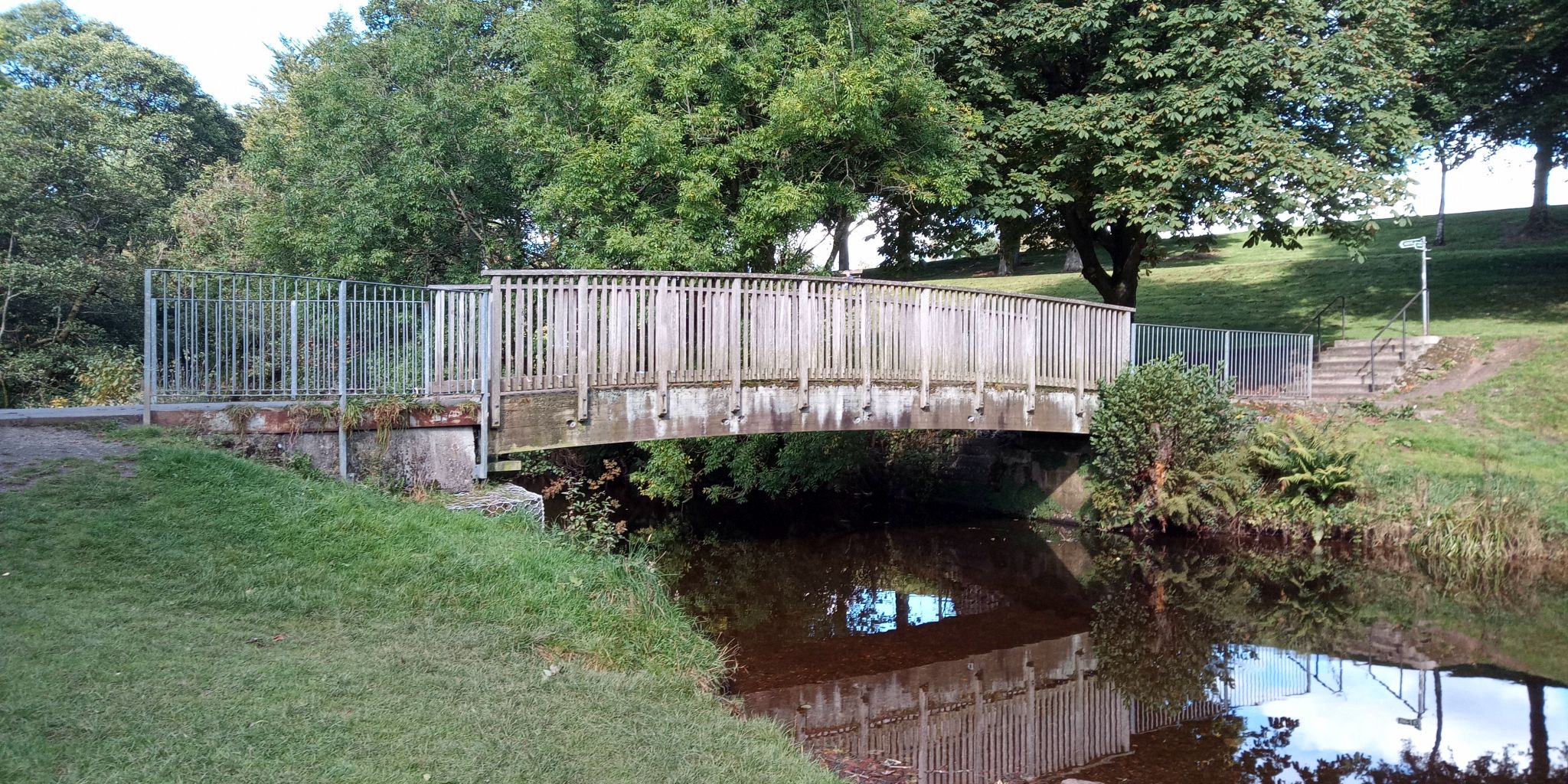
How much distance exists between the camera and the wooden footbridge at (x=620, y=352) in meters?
9.83

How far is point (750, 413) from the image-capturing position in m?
12.2

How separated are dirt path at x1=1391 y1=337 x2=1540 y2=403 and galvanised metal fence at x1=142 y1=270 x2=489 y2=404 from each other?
53.9 ft

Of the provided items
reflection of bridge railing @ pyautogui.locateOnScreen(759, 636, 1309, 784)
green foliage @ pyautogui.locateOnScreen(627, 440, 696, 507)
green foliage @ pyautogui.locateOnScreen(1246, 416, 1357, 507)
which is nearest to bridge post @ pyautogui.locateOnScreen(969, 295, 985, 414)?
green foliage @ pyautogui.locateOnScreen(1246, 416, 1357, 507)

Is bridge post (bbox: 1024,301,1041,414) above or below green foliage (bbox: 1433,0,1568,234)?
below

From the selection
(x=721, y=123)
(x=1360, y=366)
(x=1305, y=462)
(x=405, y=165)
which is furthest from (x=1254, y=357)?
(x=405, y=165)

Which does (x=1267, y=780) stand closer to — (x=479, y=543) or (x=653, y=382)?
(x=479, y=543)

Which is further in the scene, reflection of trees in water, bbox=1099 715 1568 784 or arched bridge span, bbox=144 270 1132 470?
arched bridge span, bbox=144 270 1132 470

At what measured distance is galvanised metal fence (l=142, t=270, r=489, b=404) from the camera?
9484 mm

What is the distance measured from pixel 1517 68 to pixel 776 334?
20840mm

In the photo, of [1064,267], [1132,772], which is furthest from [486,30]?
[1064,267]

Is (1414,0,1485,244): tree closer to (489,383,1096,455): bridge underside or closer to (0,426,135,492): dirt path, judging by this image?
(489,383,1096,455): bridge underside

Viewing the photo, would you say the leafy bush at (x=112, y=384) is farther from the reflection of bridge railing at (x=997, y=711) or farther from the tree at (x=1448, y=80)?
the tree at (x=1448, y=80)

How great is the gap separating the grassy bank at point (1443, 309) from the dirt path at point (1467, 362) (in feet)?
0.34

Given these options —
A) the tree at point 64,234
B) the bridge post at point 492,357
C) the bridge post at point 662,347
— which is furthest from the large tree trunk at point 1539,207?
the tree at point 64,234
